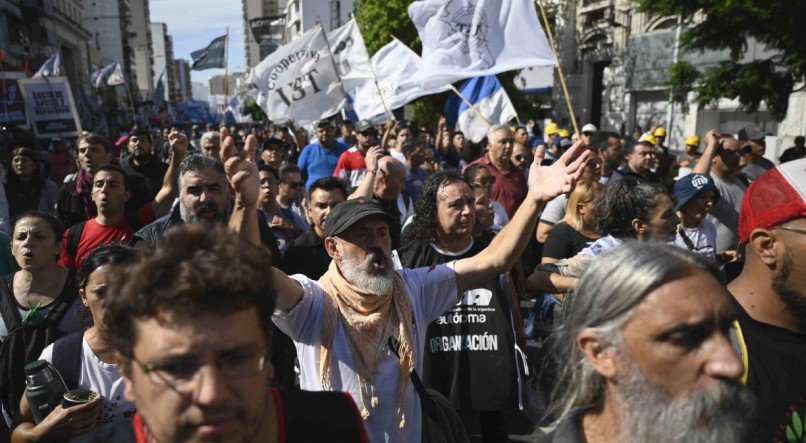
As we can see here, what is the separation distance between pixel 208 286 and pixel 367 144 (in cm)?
765

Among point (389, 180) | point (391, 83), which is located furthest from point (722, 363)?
point (391, 83)

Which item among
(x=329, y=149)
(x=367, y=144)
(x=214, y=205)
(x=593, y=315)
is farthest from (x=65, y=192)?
(x=593, y=315)

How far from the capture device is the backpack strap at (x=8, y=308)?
330 cm

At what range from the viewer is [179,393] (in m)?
1.45

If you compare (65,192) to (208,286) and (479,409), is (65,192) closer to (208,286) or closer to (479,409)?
(479,409)

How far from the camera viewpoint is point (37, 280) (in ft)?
11.8

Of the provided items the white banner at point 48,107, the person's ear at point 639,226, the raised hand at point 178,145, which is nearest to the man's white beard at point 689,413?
the person's ear at point 639,226

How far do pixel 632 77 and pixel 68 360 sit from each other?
28.9 meters

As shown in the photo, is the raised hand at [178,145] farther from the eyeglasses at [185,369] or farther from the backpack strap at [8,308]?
the eyeglasses at [185,369]

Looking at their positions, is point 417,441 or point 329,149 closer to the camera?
point 417,441

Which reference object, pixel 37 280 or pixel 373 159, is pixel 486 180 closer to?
pixel 373 159

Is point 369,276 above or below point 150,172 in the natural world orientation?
below

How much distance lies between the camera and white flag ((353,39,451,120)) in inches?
446

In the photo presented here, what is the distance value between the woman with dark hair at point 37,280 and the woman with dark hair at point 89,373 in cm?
62
